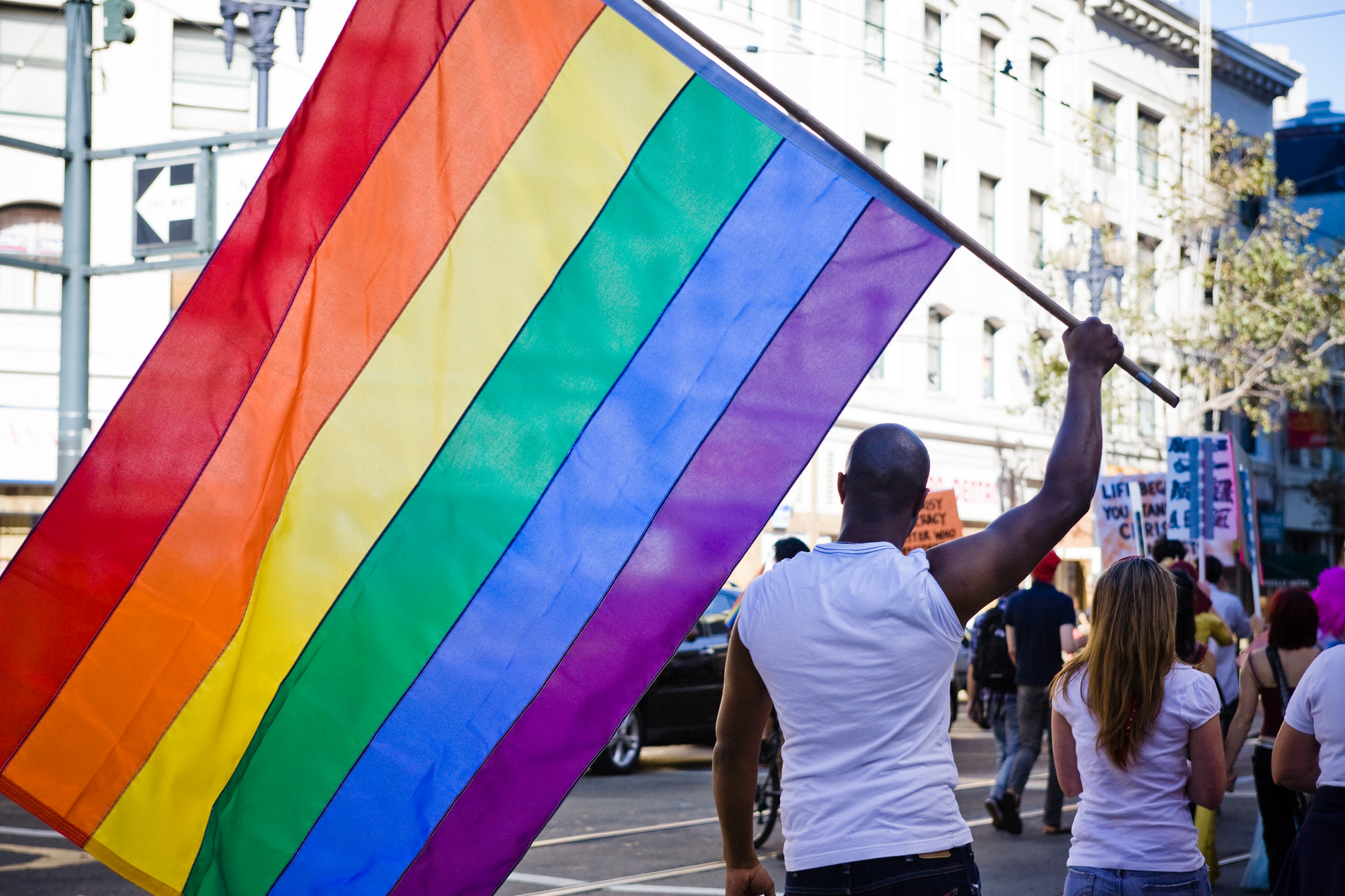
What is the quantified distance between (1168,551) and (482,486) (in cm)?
835

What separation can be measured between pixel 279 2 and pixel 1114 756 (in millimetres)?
15007

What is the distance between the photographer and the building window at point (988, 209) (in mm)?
35250

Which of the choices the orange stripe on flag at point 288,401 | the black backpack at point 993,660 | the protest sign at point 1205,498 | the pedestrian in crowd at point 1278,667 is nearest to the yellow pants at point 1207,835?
the pedestrian in crowd at point 1278,667

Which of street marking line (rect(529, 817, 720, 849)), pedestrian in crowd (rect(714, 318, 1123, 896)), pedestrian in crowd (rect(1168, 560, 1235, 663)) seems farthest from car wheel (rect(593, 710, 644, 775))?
pedestrian in crowd (rect(714, 318, 1123, 896))

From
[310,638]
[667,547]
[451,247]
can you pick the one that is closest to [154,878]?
[310,638]

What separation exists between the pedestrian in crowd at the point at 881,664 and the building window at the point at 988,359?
3258 centimetres

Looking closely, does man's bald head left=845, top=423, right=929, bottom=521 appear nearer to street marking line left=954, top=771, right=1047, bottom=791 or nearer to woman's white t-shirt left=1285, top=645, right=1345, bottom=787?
woman's white t-shirt left=1285, top=645, right=1345, bottom=787

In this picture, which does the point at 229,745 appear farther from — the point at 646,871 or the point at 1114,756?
the point at 646,871

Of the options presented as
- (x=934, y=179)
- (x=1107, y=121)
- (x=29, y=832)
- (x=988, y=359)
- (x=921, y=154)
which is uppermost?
(x=1107, y=121)

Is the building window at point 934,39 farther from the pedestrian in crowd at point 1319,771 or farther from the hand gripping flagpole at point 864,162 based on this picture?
the hand gripping flagpole at point 864,162

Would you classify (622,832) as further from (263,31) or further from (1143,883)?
(263,31)

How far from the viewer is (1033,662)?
11.2 m

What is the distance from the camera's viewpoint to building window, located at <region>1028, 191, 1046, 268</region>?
36344 mm

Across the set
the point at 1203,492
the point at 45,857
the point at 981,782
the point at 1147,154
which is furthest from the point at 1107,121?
the point at 45,857
